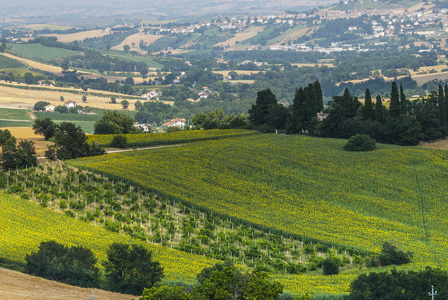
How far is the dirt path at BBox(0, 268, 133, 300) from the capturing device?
41.6 m

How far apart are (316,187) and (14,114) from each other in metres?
109

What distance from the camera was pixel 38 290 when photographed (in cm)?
4272

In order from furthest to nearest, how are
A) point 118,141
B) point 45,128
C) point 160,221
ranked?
point 45,128
point 118,141
point 160,221

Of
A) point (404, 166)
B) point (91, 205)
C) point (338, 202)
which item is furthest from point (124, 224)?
point (404, 166)

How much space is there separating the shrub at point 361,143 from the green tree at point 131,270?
50131 mm

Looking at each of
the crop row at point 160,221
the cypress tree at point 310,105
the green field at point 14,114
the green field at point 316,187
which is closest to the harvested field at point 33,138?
the green field at point 316,187

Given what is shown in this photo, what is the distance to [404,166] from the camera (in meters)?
79.6

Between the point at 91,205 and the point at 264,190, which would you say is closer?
the point at 91,205

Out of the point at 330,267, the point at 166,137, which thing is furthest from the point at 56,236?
the point at 166,137

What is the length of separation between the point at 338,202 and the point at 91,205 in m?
25.9

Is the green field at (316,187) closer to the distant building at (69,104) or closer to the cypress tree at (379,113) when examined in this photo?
the cypress tree at (379,113)

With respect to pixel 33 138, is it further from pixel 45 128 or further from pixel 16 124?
pixel 16 124

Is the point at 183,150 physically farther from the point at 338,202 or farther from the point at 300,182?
the point at 338,202

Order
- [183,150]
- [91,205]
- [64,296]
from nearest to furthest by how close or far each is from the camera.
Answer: [64,296] → [91,205] → [183,150]
